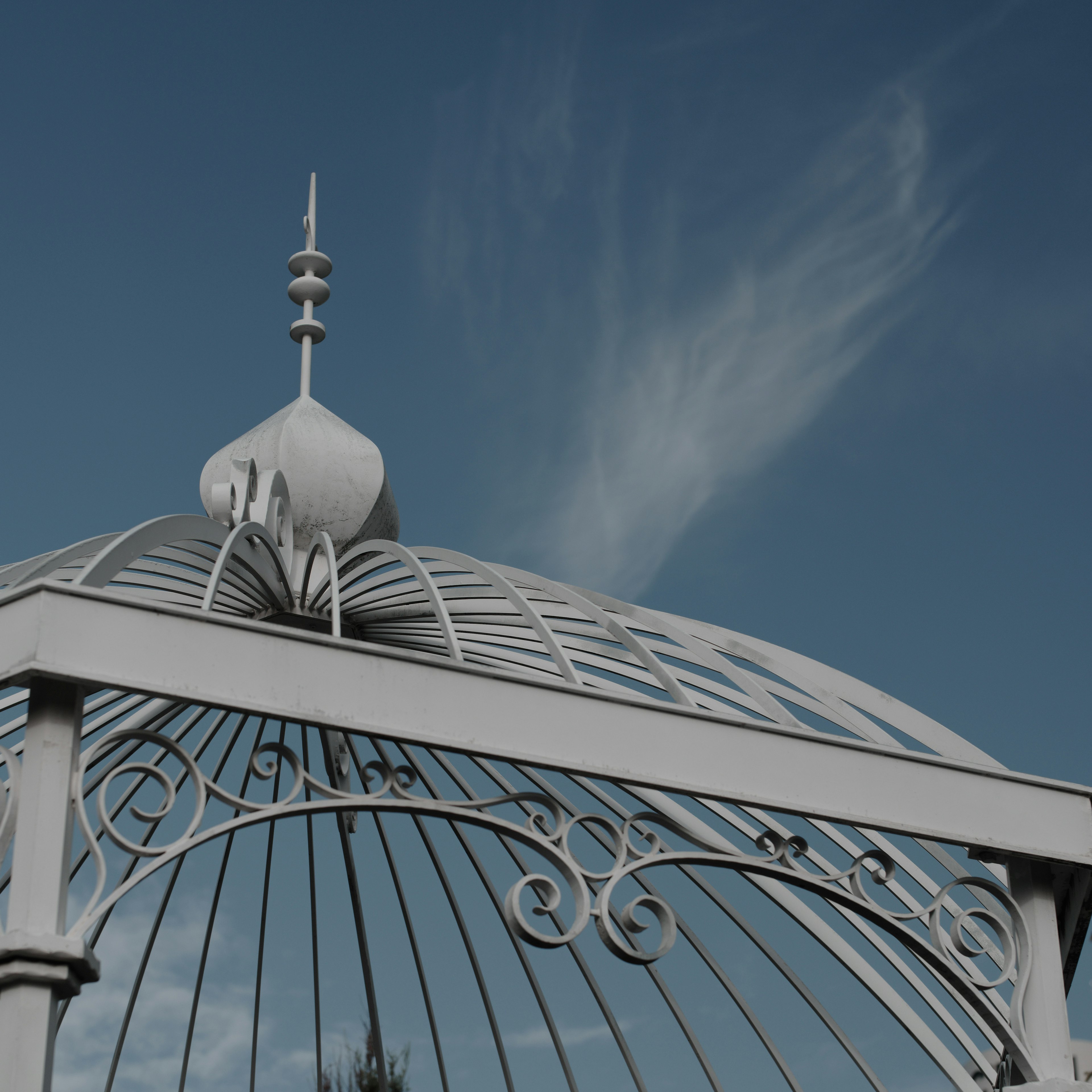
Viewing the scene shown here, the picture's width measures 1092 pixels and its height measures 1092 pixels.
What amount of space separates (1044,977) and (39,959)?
455cm

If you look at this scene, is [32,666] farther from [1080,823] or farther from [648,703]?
[1080,823]

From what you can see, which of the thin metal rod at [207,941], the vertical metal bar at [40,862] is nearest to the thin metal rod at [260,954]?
the thin metal rod at [207,941]

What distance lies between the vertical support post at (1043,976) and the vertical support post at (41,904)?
168 inches

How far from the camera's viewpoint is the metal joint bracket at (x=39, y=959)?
5266mm

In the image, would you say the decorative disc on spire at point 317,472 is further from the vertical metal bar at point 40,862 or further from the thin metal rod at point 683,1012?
the vertical metal bar at point 40,862

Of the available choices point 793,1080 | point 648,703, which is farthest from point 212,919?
point 648,703

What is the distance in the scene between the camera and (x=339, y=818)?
1279 cm

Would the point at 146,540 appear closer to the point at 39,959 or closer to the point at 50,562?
the point at 50,562

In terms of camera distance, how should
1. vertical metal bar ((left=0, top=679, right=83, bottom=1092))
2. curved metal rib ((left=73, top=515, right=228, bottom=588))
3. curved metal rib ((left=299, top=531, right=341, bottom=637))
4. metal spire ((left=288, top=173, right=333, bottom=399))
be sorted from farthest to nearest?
metal spire ((left=288, top=173, right=333, bottom=399)) → curved metal rib ((left=299, top=531, right=341, bottom=637)) → curved metal rib ((left=73, top=515, right=228, bottom=588)) → vertical metal bar ((left=0, top=679, right=83, bottom=1092))

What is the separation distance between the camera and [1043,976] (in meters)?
6.88

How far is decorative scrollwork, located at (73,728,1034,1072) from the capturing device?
18.7ft

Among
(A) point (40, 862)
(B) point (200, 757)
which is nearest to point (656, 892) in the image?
(B) point (200, 757)

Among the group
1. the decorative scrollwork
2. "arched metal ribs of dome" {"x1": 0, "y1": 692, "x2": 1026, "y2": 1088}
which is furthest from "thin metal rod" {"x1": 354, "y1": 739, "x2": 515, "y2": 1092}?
the decorative scrollwork

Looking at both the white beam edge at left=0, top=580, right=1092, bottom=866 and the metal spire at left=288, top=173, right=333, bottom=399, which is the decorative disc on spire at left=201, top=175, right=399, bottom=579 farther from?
the white beam edge at left=0, top=580, right=1092, bottom=866
